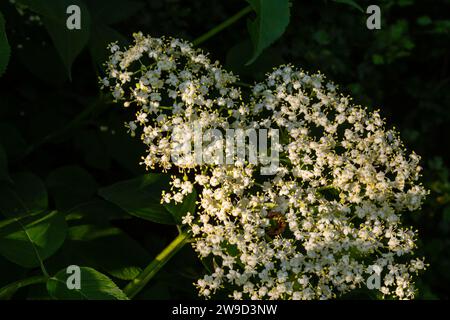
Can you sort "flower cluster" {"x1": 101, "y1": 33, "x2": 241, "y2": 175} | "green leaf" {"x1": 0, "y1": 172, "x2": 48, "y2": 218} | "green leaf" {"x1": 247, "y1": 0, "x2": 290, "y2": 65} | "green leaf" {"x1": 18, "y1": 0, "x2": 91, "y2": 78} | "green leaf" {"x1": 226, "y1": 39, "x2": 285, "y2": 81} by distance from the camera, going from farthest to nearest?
"green leaf" {"x1": 226, "y1": 39, "x2": 285, "y2": 81} → "green leaf" {"x1": 0, "y1": 172, "x2": 48, "y2": 218} → "flower cluster" {"x1": 101, "y1": 33, "x2": 241, "y2": 175} → "green leaf" {"x1": 18, "y1": 0, "x2": 91, "y2": 78} → "green leaf" {"x1": 247, "y1": 0, "x2": 290, "y2": 65}

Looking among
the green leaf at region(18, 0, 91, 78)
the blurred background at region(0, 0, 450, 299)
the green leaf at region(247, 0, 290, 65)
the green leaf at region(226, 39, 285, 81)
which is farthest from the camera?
the green leaf at region(226, 39, 285, 81)

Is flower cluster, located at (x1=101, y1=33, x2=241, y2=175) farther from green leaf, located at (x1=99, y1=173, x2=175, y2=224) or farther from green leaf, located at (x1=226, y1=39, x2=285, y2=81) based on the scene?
green leaf, located at (x1=226, y1=39, x2=285, y2=81)

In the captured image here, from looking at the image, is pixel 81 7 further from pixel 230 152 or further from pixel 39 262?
pixel 39 262

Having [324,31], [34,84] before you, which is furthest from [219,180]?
[324,31]

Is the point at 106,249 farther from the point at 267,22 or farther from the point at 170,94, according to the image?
the point at 267,22

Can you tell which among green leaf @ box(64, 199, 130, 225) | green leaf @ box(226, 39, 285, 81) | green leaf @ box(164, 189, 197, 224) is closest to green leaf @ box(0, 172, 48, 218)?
green leaf @ box(64, 199, 130, 225)

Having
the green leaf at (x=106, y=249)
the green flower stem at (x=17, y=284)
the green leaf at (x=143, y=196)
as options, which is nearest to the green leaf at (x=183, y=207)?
the green leaf at (x=143, y=196)
